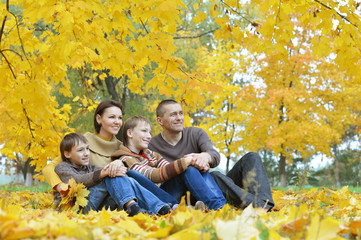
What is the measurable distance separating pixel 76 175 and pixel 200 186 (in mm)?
1122

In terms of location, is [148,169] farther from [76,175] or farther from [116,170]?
[76,175]

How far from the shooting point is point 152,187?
3.38 m

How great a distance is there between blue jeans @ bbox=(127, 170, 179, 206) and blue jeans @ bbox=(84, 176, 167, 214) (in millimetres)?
116

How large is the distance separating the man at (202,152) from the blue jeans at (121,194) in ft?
1.98

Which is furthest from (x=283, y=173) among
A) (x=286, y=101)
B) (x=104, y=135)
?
(x=104, y=135)

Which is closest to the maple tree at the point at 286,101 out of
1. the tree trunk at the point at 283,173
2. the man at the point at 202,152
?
the tree trunk at the point at 283,173

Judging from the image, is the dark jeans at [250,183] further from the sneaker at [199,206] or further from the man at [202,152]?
the sneaker at [199,206]

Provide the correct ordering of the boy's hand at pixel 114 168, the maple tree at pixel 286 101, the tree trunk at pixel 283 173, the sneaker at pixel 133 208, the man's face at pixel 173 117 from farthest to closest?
the tree trunk at pixel 283 173 → the maple tree at pixel 286 101 → the man's face at pixel 173 117 → the boy's hand at pixel 114 168 → the sneaker at pixel 133 208

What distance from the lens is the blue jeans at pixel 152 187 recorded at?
10.9 feet

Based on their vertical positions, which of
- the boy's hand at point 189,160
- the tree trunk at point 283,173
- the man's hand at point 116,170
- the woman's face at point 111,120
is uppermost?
the woman's face at point 111,120

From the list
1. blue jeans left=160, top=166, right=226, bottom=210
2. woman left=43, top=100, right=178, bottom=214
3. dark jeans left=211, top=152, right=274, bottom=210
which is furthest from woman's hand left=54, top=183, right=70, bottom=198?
dark jeans left=211, top=152, right=274, bottom=210

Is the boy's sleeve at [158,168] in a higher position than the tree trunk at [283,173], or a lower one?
higher

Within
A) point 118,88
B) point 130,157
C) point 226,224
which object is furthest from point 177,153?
point 118,88

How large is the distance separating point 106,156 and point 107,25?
134cm
